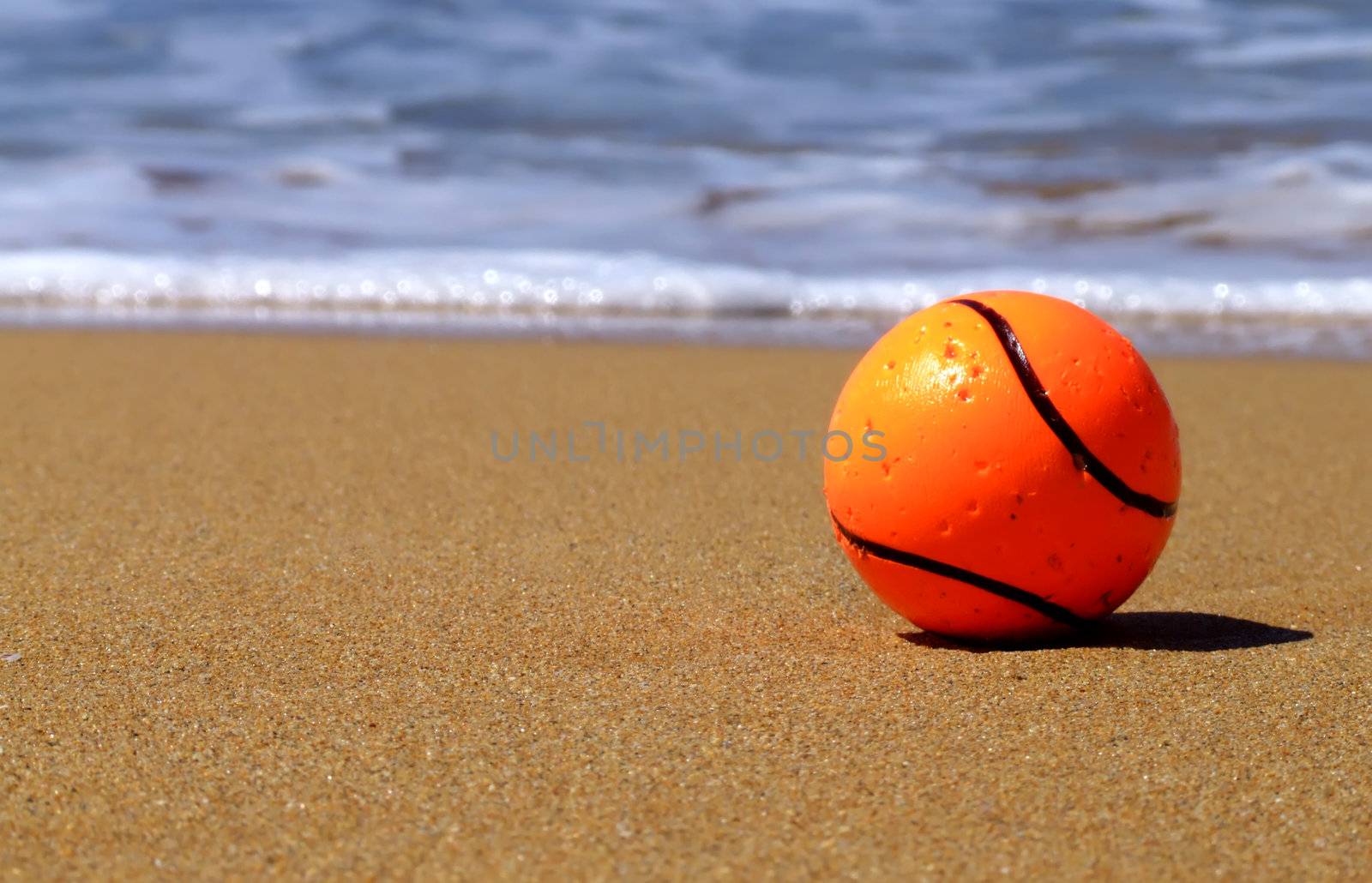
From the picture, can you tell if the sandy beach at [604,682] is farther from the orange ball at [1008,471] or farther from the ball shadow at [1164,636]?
the orange ball at [1008,471]

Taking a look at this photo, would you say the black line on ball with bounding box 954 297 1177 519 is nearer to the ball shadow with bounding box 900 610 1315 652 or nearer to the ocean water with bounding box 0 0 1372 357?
the ball shadow with bounding box 900 610 1315 652

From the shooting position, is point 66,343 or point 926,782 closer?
point 926,782

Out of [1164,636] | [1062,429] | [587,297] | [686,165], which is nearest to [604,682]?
[1062,429]

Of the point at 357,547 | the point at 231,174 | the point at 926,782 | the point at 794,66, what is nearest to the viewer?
the point at 926,782

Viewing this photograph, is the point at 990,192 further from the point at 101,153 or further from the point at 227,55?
the point at 227,55

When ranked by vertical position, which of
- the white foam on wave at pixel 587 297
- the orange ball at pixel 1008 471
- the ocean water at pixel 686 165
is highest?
the ocean water at pixel 686 165

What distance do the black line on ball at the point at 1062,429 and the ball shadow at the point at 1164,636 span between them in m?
0.24

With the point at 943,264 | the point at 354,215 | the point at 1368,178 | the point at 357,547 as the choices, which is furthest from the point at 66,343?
the point at 1368,178

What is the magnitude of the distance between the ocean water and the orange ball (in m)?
4.72

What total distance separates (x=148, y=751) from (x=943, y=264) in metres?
7.82

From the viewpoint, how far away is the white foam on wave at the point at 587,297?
26.3 feet

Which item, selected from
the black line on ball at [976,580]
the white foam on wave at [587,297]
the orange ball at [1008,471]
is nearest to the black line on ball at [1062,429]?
the orange ball at [1008,471]

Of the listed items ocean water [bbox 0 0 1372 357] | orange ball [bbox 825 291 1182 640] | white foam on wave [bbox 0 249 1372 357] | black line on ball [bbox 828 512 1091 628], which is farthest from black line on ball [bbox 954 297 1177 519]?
white foam on wave [bbox 0 249 1372 357]

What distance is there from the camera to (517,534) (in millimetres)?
3607
